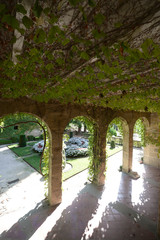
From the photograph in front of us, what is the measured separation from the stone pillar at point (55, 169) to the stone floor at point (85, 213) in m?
0.40

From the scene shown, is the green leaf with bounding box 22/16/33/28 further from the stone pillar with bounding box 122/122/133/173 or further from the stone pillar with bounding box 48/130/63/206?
the stone pillar with bounding box 122/122/133/173

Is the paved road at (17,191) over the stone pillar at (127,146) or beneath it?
beneath

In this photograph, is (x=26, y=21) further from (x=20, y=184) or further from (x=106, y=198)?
(x=20, y=184)

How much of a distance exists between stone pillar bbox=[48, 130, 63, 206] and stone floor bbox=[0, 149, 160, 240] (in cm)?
40

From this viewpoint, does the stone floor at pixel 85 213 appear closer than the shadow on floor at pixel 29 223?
No

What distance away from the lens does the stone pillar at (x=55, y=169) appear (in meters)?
4.63

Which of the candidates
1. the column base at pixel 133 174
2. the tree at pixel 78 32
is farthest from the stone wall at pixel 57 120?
the column base at pixel 133 174

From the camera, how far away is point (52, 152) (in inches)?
181

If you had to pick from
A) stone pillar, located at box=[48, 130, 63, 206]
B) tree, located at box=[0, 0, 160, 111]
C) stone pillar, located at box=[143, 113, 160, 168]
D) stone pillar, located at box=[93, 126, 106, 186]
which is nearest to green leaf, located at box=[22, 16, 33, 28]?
tree, located at box=[0, 0, 160, 111]

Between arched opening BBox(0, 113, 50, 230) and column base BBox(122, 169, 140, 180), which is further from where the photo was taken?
column base BBox(122, 169, 140, 180)

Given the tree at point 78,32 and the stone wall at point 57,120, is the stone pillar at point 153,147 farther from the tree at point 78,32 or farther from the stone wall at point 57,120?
the tree at point 78,32

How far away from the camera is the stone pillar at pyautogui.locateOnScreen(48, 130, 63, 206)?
4.63 metres

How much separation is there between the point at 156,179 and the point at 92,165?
389 cm

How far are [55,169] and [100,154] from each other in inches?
93.4
